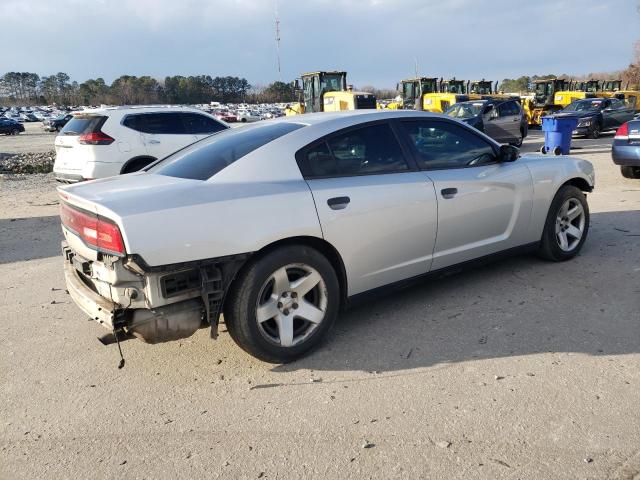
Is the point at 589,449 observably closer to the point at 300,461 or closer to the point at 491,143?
the point at 300,461

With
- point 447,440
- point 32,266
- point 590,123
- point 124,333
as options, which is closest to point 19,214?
point 32,266

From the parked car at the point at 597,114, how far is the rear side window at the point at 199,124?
14.8 metres

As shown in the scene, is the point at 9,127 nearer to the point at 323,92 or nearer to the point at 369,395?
the point at 323,92

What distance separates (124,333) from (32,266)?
3514 millimetres

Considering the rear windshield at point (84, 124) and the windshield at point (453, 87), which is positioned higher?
the windshield at point (453, 87)

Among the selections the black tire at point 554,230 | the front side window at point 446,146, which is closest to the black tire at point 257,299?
the front side window at point 446,146

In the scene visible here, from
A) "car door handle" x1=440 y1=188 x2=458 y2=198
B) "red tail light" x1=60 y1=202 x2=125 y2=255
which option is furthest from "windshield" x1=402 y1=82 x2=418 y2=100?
"red tail light" x1=60 y1=202 x2=125 y2=255

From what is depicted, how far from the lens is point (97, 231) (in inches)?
121

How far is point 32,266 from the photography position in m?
5.91

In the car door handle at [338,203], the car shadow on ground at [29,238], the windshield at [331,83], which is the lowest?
the car shadow on ground at [29,238]

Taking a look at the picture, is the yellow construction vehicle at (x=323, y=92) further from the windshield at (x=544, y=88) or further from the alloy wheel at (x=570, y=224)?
the alloy wheel at (x=570, y=224)

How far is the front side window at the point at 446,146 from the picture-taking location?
4234mm

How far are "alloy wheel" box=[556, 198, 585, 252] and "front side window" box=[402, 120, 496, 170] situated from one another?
1.12 m

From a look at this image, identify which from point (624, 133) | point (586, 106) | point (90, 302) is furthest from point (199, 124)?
point (586, 106)
